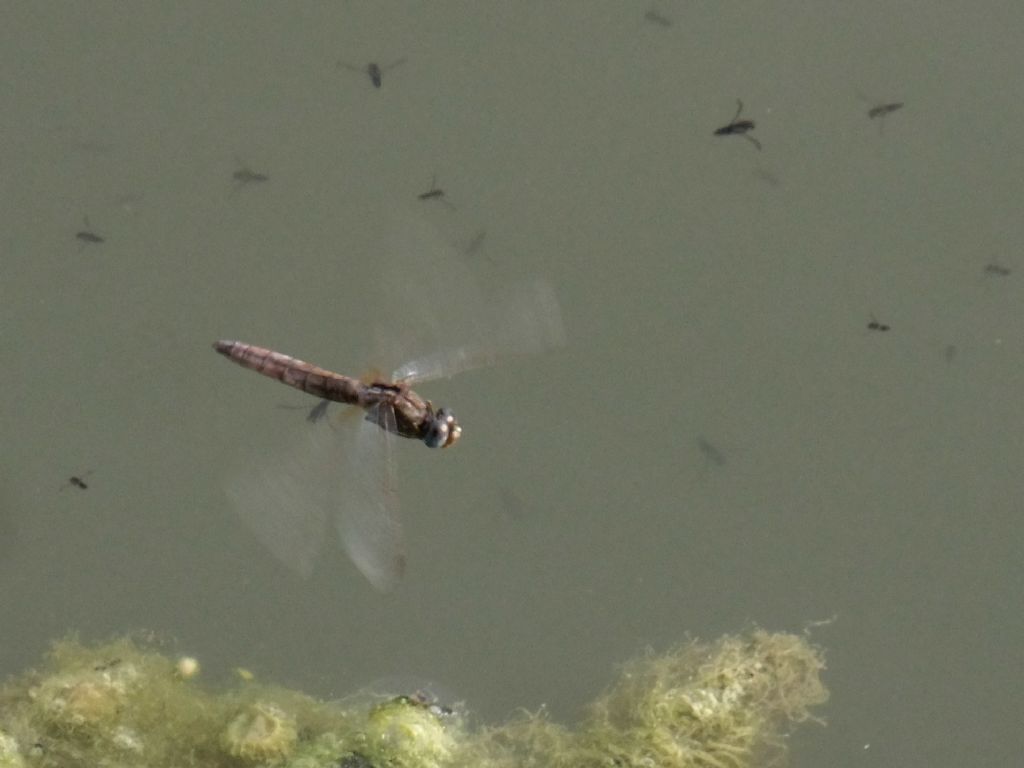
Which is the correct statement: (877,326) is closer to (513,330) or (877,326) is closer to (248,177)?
(513,330)

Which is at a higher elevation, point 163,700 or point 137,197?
point 137,197

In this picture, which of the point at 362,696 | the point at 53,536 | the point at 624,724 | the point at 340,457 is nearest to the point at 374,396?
the point at 340,457

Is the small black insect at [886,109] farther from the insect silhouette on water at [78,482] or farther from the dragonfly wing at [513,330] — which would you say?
the insect silhouette on water at [78,482]

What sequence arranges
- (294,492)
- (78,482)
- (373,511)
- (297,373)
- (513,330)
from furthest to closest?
(78,482), (297,373), (294,492), (373,511), (513,330)

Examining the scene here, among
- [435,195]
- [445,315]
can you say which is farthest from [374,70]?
[445,315]

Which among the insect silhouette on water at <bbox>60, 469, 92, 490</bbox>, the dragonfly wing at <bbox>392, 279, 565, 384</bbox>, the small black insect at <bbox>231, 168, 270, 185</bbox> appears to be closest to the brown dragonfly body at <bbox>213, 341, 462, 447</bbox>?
the dragonfly wing at <bbox>392, 279, 565, 384</bbox>

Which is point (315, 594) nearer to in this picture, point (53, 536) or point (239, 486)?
point (239, 486)
